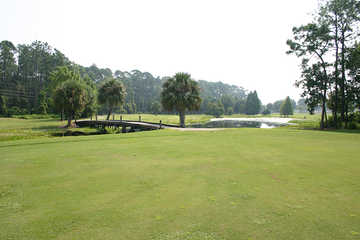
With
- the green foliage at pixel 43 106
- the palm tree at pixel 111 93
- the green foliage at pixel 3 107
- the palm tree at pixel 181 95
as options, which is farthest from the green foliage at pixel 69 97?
the green foliage at pixel 3 107

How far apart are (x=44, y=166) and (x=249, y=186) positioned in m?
6.39

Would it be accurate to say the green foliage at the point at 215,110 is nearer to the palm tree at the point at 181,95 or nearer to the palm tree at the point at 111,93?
the palm tree at the point at 111,93

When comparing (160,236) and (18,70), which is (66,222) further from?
(18,70)

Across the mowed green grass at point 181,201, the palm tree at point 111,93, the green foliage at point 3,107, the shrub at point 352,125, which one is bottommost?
the mowed green grass at point 181,201

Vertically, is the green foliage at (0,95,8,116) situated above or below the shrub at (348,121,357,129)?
above

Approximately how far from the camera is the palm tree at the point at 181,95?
35375 mm

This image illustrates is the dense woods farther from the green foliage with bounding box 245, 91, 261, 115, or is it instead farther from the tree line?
the green foliage with bounding box 245, 91, 261, 115

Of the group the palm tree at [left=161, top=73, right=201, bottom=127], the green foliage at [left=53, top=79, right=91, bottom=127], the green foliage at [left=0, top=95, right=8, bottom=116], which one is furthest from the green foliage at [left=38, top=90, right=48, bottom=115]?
the palm tree at [left=161, top=73, right=201, bottom=127]

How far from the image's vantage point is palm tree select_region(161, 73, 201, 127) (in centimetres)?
3538

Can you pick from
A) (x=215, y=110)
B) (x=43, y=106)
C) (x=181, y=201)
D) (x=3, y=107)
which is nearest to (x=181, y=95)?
(x=181, y=201)

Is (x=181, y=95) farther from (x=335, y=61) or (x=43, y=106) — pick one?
(x=43, y=106)

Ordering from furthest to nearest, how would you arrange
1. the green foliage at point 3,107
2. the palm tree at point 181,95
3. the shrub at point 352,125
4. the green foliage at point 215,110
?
the green foliage at point 215,110, the green foliage at point 3,107, the palm tree at point 181,95, the shrub at point 352,125

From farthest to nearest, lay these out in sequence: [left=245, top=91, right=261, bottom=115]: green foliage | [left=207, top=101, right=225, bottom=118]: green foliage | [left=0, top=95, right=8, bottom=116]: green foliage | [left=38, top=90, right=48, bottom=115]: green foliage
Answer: [left=245, top=91, right=261, bottom=115]: green foliage, [left=207, top=101, right=225, bottom=118]: green foliage, [left=38, top=90, right=48, bottom=115]: green foliage, [left=0, top=95, right=8, bottom=116]: green foliage

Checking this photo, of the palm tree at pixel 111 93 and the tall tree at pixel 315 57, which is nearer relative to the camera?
the tall tree at pixel 315 57
